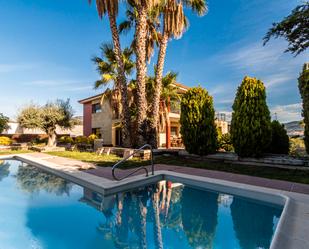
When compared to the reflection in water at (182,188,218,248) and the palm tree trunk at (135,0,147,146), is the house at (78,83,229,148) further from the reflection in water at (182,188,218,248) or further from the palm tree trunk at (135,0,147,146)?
the reflection in water at (182,188,218,248)

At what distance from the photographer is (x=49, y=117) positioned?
21.9 meters

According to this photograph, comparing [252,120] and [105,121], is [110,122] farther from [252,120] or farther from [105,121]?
[252,120]

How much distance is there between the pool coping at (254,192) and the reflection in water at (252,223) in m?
0.36

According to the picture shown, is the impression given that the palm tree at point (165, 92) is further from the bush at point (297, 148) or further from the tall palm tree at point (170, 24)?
the bush at point (297, 148)

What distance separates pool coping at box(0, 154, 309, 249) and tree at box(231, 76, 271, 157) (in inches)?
148

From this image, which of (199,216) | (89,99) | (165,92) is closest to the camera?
(199,216)

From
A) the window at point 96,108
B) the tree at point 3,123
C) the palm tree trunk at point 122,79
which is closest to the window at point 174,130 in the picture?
the window at point 96,108

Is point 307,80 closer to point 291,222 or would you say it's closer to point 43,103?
point 291,222

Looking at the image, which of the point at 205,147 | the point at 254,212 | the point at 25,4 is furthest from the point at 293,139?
the point at 25,4

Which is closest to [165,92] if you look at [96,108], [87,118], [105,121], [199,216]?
[105,121]

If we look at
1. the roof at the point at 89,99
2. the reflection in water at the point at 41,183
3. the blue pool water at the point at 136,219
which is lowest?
the blue pool water at the point at 136,219

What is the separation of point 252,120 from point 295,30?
4.53 meters

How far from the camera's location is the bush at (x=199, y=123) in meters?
12.3

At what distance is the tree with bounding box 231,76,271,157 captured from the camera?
1011cm
